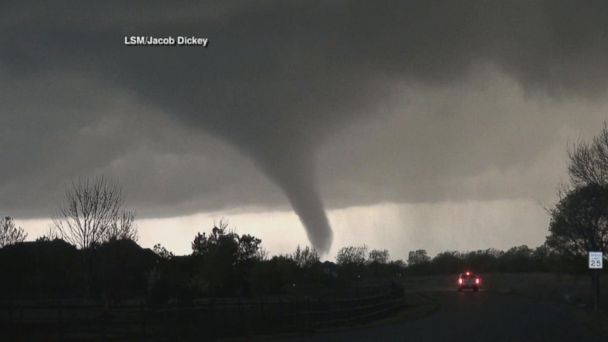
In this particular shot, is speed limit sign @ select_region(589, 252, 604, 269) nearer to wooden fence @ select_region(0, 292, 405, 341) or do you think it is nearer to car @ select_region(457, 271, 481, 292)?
wooden fence @ select_region(0, 292, 405, 341)

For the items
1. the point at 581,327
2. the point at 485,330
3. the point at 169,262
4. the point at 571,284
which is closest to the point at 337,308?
the point at 485,330

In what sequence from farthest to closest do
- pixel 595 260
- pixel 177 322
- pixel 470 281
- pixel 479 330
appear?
pixel 470 281
pixel 595 260
pixel 479 330
pixel 177 322

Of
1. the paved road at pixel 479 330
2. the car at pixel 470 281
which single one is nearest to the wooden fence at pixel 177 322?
the paved road at pixel 479 330

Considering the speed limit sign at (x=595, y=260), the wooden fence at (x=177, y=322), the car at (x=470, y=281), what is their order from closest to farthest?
the wooden fence at (x=177, y=322) → the speed limit sign at (x=595, y=260) → the car at (x=470, y=281)

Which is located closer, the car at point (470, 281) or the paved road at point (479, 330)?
the paved road at point (479, 330)

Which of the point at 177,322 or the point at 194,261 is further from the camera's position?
the point at 194,261

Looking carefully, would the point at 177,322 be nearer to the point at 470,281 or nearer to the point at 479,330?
the point at 479,330

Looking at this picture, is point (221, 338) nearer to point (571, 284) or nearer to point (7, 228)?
point (7, 228)

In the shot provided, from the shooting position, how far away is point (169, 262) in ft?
236

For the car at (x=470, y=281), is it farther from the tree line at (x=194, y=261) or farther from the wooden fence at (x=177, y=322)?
the wooden fence at (x=177, y=322)

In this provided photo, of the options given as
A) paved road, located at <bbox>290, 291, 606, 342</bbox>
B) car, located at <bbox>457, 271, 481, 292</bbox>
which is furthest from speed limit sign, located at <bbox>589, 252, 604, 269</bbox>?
car, located at <bbox>457, 271, 481, 292</bbox>

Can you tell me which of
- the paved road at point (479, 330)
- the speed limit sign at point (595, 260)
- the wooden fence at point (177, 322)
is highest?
the speed limit sign at point (595, 260)

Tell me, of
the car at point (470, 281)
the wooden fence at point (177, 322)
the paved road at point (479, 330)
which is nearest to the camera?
the wooden fence at point (177, 322)

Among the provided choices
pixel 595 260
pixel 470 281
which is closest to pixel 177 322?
pixel 595 260
